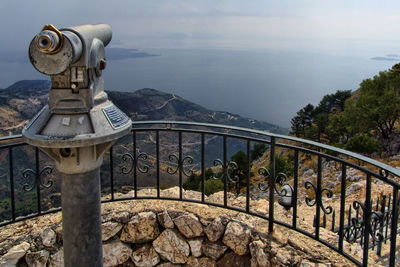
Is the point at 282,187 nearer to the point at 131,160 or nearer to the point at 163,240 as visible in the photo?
the point at 163,240

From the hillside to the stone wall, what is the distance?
14914mm

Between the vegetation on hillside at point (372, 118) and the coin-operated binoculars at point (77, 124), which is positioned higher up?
the coin-operated binoculars at point (77, 124)

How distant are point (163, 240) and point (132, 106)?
36.1 meters

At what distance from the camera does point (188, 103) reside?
171ft

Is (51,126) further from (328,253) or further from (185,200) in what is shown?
(328,253)

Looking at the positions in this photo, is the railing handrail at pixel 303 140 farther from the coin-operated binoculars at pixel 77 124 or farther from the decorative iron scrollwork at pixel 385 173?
the coin-operated binoculars at pixel 77 124

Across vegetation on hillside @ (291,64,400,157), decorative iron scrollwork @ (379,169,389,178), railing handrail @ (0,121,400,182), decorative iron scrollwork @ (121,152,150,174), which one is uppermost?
railing handrail @ (0,121,400,182)

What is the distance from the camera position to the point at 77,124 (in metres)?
2.23

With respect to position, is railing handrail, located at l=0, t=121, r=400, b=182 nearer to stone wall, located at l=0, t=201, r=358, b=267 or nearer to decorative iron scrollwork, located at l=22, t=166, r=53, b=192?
decorative iron scrollwork, located at l=22, t=166, r=53, b=192

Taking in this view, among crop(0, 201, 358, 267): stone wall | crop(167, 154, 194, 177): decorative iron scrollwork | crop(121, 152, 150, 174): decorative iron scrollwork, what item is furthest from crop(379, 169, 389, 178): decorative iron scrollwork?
crop(121, 152, 150, 174): decorative iron scrollwork

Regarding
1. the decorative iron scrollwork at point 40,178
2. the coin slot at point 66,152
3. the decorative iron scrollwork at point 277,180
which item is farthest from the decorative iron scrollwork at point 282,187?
the decorative iron scrollwork at point 40,178

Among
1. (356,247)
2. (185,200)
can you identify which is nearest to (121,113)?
(185,200)

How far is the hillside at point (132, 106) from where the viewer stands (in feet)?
80.5

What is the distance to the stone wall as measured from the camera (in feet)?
11.1
